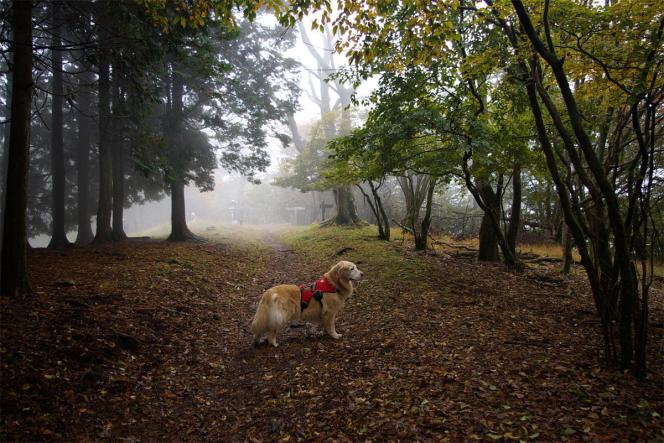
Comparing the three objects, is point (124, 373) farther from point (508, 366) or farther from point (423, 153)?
point (423, 153)

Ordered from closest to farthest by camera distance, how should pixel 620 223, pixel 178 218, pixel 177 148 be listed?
pixel 620 223 → pixel 177 148 → pixel 178 218

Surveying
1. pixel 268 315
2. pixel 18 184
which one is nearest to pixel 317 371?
pixel 268 315

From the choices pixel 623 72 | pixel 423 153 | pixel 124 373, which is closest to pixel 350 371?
pixel 124 373

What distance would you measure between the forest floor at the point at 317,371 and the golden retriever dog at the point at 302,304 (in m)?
0.34

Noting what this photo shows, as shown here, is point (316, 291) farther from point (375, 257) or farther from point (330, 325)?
point (375, 257)

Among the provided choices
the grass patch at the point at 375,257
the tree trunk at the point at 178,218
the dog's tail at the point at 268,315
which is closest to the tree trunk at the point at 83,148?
the tree trunk at the point at 178,218

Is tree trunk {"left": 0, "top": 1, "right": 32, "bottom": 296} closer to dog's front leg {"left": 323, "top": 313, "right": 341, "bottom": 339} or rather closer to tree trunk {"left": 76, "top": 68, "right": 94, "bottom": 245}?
dog's front leg {"left": 323, "top": 313, "right": 341, "bottom": 339}

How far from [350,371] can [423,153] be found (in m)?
6.79

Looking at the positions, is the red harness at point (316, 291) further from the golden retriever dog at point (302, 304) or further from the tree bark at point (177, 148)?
the tree bark at point (177, 148)

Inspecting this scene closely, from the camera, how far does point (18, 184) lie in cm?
534

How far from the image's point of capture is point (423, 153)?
9391 mm

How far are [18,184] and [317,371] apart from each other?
5541mm

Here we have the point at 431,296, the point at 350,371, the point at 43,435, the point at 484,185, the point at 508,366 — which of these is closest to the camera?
the point at 43,435

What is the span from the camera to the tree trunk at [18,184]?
519 cm
